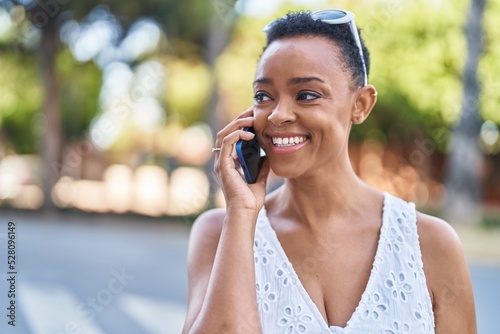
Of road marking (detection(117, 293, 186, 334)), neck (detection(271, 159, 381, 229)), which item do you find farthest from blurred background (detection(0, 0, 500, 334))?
neck (detection(271, 159, 381, 229))

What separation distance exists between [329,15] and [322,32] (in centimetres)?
7

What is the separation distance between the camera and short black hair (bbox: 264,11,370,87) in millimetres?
1887

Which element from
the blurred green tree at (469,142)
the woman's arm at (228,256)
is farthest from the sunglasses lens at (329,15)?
the blurred green tree at (469,142)

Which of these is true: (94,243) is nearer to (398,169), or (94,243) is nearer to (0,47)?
(0,47)

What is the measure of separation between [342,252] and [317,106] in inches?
17.7

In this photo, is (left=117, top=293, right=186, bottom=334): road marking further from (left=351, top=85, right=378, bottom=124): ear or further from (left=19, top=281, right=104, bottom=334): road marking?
(left=351, top=85, right=378, bottom=124): ear

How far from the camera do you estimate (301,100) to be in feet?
6.07

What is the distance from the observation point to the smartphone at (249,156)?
1943 mm

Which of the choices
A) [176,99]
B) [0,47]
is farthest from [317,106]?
[176,99]

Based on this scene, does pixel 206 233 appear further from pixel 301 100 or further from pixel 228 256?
pixel 301 100

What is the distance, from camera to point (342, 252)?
77.9 inches

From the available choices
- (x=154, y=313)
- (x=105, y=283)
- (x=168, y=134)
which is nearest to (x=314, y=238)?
(x=154, y=313)

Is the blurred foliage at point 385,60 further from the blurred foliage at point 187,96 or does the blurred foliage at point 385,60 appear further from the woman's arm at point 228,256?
the woman's arm at point 228,256

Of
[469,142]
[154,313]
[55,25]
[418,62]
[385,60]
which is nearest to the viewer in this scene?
[154,313]
